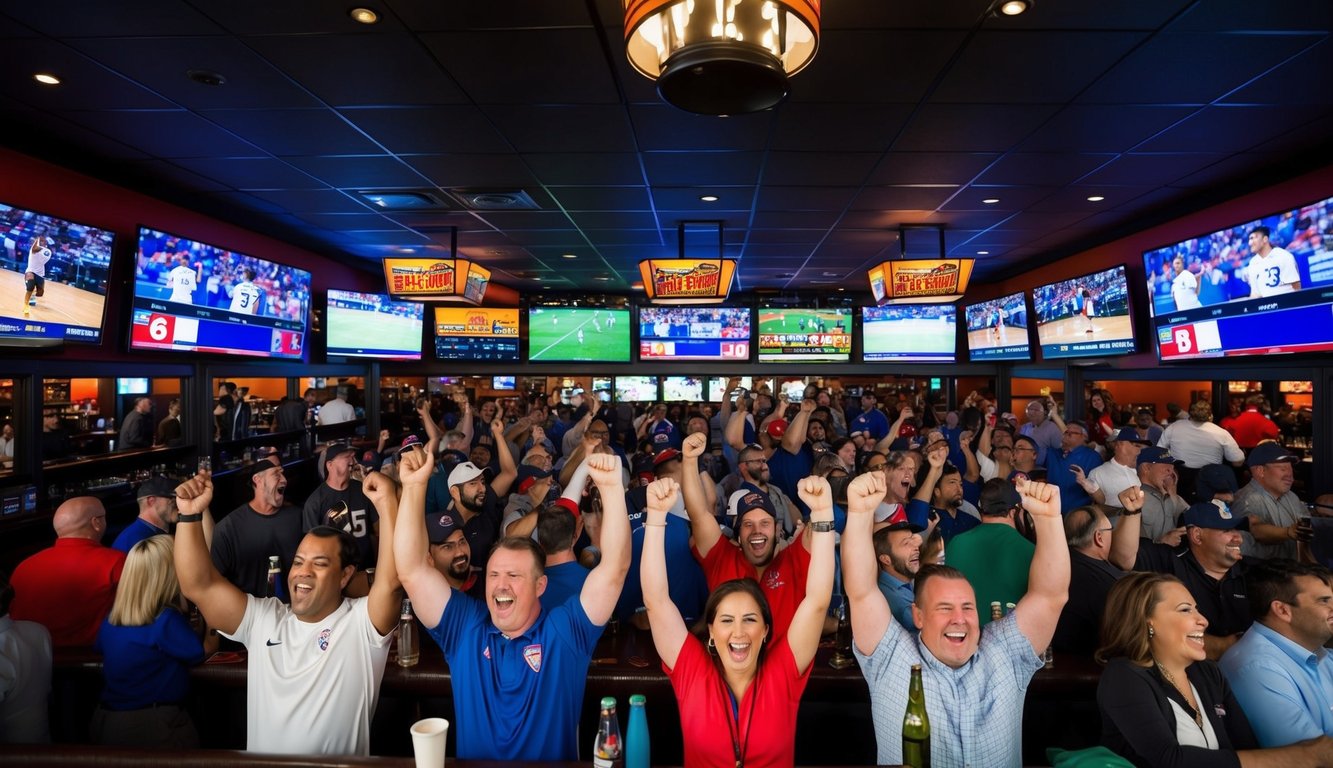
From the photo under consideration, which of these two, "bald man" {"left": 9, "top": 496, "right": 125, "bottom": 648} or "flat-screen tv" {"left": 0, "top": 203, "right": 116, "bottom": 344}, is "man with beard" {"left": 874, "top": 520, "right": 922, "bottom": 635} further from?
"flat-screen tv" {"left": 0, "top": 203, "right": 116, "bottom": 344}

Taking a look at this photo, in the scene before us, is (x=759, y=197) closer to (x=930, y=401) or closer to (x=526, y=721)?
(x=526, y=721)

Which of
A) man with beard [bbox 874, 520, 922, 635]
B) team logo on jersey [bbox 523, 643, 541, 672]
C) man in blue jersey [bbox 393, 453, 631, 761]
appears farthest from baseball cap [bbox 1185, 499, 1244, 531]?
team logo on jersey [bbox 523, 643, 541, 672]

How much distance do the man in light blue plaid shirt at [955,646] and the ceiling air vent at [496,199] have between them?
4.55 metres

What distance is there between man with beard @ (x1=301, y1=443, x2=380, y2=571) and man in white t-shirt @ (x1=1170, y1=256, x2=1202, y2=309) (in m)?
6.59

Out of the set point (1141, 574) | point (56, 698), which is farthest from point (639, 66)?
point (56, 698)

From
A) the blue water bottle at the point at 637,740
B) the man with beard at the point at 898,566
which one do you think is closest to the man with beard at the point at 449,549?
the blue water bottle at the point at 637,740

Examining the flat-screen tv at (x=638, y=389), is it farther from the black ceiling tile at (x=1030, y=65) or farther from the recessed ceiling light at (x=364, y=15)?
the recessed ceiling light at (x=364, y=15)

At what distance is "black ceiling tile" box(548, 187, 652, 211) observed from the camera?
5.58 m

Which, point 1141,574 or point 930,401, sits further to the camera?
point 930,401

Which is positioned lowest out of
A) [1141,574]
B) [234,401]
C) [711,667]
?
[711,667]

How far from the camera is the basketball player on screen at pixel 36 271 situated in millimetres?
4215

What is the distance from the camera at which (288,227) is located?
7051 millimetres

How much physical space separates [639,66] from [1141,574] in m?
2.39

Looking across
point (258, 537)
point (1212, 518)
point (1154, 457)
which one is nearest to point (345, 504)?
point (258, 537)
